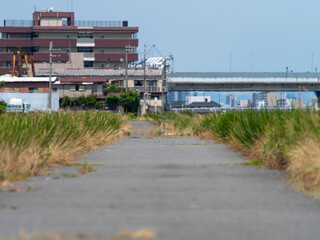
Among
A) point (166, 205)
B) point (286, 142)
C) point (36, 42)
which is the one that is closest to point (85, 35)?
point (36, 42)

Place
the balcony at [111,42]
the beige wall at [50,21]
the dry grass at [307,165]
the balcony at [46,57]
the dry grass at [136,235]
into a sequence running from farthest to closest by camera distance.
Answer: the beige wall at [50,21] < the balcony at [111,42] < the balcony at [46,57] < the dry grass at [307,165] < the dry grass at [136,235]

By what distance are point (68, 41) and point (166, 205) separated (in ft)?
439

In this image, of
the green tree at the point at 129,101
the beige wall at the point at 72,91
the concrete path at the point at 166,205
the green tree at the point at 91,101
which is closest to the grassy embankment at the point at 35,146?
the concrete path at the point at 166,205

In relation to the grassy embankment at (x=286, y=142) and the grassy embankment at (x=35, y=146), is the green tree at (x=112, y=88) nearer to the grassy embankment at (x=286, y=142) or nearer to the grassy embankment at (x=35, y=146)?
the grassy embankment at (x=35, y=146)

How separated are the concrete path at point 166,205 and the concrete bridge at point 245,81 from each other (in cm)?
9958

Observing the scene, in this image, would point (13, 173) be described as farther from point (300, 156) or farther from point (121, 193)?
point (300, 156)

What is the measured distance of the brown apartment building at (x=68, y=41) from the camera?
139m

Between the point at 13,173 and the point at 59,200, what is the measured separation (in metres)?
2.50

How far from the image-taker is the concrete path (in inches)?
264

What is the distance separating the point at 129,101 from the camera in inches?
4075

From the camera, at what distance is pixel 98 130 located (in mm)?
21875

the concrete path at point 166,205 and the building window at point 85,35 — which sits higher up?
the building window at point 85,35

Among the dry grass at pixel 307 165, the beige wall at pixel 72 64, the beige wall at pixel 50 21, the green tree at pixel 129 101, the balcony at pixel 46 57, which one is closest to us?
the dry grass at pixel 307 165

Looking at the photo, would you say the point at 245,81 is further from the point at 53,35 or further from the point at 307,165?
the point at 307,165
